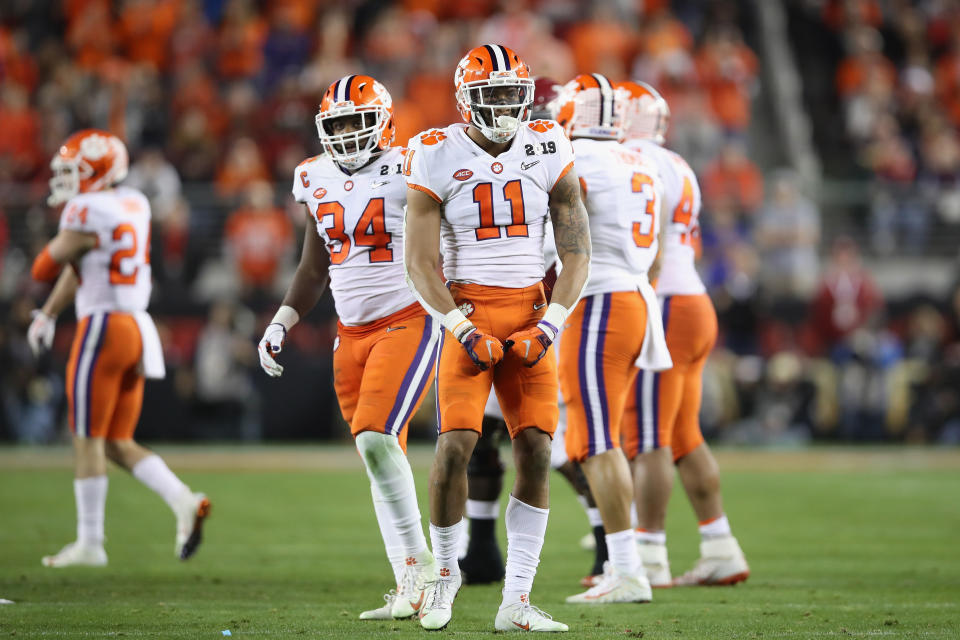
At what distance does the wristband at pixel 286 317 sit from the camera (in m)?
6.18

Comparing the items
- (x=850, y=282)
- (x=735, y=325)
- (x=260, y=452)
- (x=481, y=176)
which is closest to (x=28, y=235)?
(x=260, y=452)

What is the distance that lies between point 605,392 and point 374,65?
486 inches

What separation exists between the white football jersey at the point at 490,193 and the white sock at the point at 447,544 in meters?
1.01

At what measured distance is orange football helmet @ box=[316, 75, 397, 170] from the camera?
19.4 feet

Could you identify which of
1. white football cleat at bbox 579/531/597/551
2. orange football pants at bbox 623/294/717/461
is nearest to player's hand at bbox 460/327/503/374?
orange football pants at bbox 623/294/717/461

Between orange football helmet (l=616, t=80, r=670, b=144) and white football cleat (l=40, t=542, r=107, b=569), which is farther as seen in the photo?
white football cleat (l=40, t=542, r=107, b=569)

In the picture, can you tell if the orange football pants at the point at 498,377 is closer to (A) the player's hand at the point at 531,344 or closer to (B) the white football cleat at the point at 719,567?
(A) the player's hand at the point at 531,344

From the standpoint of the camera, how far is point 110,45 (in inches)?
733

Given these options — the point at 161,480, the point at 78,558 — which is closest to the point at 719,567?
the point at 161,480

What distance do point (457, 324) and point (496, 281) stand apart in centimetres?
32

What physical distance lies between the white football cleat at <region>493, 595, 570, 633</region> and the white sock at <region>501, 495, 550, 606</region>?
38 mm

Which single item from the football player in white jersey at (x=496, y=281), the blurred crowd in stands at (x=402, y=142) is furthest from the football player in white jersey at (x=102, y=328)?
the blurred crowd in stands at (x=402, y=142)

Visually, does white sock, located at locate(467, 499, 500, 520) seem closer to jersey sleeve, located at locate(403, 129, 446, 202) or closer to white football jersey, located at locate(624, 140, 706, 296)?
white football jersey, located at locate(624, 140, 706, 296)

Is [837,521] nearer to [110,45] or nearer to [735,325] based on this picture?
[735,325]
